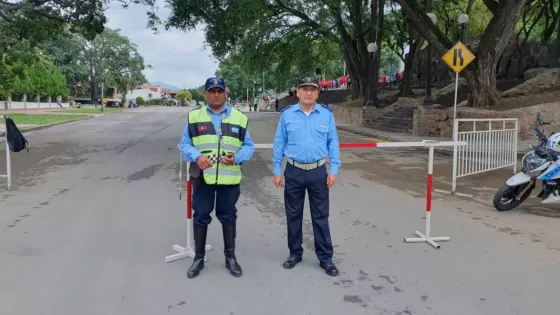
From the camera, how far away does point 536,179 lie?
674 cm

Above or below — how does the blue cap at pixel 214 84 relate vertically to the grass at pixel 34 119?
above

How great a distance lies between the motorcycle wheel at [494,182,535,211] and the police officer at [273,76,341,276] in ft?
11.8

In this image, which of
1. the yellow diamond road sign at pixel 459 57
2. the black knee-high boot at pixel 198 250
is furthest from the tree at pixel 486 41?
the black knee-high boot at pixel 198 250

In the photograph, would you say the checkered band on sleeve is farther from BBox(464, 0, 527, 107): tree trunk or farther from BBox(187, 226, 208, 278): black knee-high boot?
BBox(464, 0, 527, 107): tree trunk

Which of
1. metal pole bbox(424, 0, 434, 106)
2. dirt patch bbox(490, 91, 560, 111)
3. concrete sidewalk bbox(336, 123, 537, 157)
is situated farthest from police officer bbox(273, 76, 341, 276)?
metal pole bbox(424, 0, 434, 106)

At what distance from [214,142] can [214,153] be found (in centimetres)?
9

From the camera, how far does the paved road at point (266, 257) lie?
148 inches

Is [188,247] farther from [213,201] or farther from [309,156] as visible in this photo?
[309,156]

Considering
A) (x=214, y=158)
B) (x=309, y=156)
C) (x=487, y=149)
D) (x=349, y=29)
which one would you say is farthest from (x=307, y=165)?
(x=349, y=29)

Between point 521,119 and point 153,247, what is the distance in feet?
44.0

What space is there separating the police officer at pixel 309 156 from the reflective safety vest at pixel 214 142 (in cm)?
46

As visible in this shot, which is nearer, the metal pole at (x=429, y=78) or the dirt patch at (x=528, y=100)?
the dirt patch at (x=528, y=100)

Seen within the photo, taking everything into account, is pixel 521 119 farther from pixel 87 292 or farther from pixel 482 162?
pixel 87 292

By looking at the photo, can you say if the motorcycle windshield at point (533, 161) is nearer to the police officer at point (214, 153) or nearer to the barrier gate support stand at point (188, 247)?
the police officer at point (214, 153)
